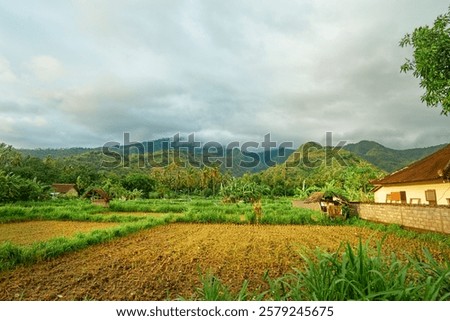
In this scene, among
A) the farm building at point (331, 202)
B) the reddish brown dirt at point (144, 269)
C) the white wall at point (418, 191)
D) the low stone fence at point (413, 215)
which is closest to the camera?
the reddish brown dirt at point (144, 269)

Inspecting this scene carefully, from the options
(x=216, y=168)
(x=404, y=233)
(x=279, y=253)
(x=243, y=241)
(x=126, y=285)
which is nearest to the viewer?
(x=126, y=285)

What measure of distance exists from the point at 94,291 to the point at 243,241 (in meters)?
4.68

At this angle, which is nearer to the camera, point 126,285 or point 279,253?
point 126,285

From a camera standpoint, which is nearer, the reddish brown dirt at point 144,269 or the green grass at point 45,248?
the reddish brown dirt at point 144,269

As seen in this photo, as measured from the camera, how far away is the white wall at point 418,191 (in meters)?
8.16

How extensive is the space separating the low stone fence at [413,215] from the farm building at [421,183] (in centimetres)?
87

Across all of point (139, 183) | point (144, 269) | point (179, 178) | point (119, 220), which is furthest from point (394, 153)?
point (179, 178)

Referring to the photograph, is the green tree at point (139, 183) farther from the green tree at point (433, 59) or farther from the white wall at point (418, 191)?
the green tree at point (433, 59)

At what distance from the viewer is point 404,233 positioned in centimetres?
696

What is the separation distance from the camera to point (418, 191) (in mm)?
9469

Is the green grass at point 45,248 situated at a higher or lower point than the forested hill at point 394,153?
lower

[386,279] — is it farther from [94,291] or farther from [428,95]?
[94,291]

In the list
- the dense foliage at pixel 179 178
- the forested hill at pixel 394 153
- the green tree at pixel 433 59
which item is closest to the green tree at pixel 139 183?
the dense foliage at pixel 179 178
